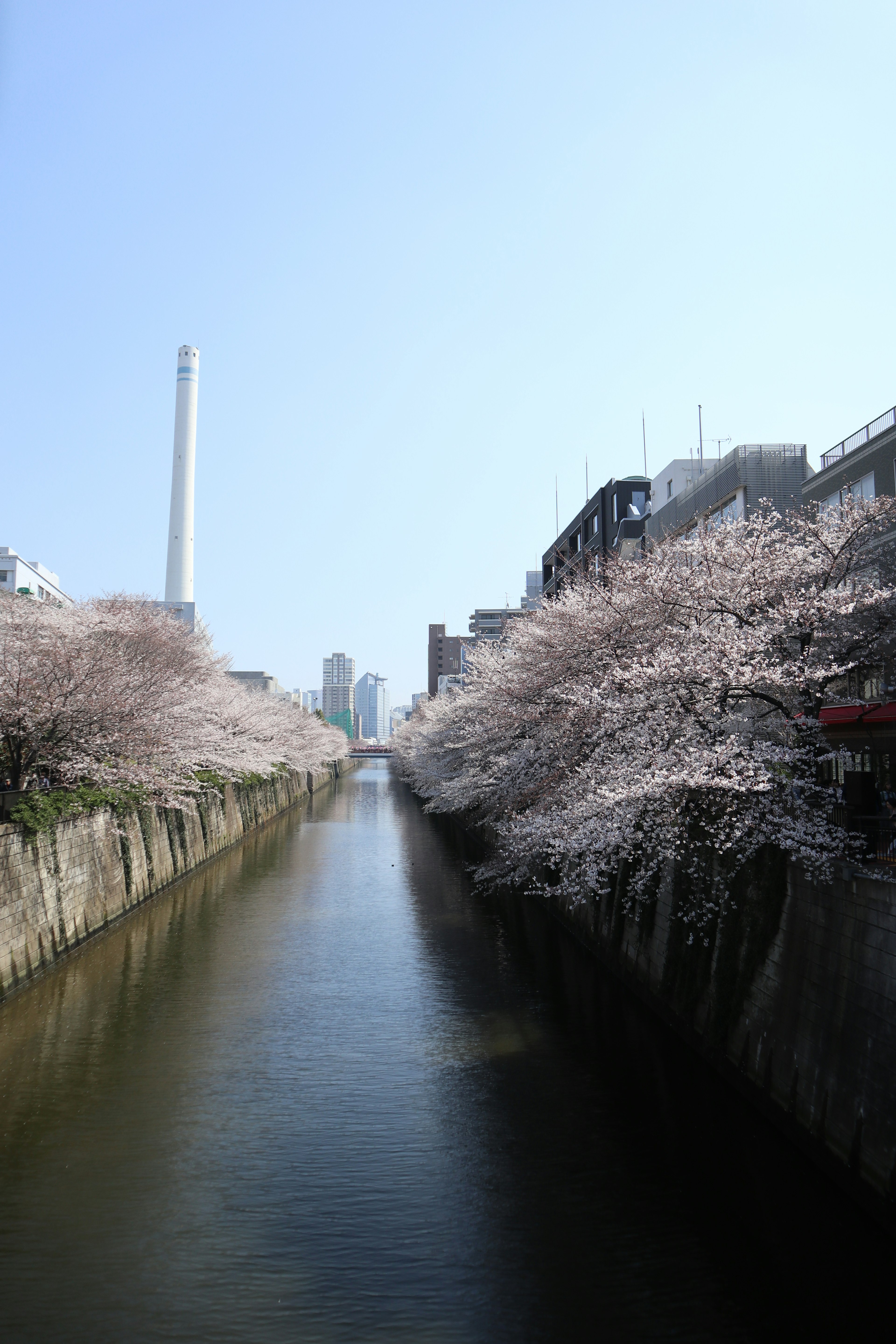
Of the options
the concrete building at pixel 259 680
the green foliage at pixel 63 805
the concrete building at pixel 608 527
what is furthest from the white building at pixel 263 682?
the green foliage at pixel 63 805

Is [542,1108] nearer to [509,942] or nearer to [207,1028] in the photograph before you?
[207,1028]

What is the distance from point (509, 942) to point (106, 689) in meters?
14.3

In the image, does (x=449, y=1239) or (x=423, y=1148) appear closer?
(x=449, y=1239)

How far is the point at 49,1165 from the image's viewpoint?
12.8 meters

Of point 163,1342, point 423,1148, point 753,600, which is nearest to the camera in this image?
point 163,1342

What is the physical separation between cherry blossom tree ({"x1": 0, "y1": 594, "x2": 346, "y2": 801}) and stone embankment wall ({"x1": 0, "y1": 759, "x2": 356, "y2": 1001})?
1684mm

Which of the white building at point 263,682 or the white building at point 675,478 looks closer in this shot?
the white building at point 675,478

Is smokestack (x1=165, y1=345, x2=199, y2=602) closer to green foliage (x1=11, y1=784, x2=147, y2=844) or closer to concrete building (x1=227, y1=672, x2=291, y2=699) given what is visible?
concrete building (x1=227, y1=672, x2=291, y2=699)

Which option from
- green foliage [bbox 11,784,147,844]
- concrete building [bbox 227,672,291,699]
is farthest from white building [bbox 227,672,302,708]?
green foliage [bbox 11,784,147,844]

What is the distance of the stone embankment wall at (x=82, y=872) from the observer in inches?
800

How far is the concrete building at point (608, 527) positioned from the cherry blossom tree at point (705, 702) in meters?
21.9

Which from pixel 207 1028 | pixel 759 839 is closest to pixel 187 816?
pixel 207 1028

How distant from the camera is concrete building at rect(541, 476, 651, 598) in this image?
5106cm

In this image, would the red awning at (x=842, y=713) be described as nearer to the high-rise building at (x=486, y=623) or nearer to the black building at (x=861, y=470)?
the black building at (x=861, y=470)
